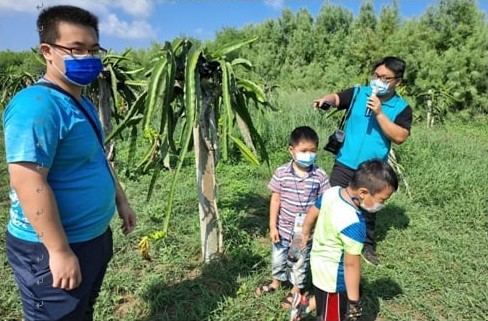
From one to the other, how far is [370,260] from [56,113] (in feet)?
8.08

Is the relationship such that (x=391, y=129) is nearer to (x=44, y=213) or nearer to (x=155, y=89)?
(x=155, y=89)

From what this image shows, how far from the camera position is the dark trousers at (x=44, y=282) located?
1.29 m

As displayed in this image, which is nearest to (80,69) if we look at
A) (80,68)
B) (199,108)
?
(80,68)

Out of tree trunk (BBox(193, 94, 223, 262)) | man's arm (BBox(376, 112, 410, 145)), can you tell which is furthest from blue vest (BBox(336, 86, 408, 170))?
tree trunk (BBox(193, 94, 223, 262))

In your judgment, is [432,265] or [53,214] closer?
[53,214]

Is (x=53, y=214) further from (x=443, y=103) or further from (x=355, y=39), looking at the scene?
(x=355, y=39)

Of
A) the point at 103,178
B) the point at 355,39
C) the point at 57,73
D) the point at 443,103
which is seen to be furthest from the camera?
the point at 355,39

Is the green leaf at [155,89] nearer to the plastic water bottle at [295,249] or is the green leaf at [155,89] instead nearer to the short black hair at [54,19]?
Answer: the short black hair at [54,19]

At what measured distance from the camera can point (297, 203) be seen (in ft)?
7.66

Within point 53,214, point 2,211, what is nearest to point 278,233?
point 53,214

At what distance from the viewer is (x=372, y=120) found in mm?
2797

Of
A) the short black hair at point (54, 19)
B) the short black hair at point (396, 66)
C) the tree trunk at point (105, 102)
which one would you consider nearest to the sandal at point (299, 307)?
the short black hair at point (396, 66)

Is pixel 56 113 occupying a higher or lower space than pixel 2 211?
higher

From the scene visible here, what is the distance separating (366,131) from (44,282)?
225cm
